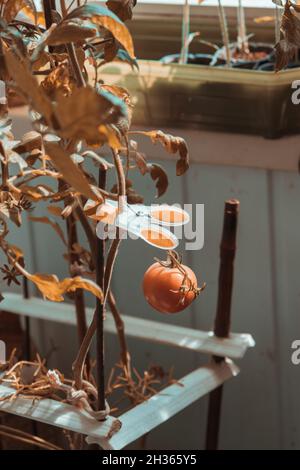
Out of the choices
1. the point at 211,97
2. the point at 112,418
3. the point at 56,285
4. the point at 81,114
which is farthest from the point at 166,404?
the point at 81,114

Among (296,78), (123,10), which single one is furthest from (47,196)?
(296,78)

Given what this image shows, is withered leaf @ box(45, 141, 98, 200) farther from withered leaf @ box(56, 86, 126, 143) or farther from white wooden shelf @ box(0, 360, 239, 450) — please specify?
white wooden shelf @ box(0, 360, 239, 450)

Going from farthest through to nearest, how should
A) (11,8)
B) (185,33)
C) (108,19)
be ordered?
(185,33) → (11,8) → (108,19)

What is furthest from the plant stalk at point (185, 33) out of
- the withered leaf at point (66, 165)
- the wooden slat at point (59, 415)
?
the withered leaf at point (66, 165)

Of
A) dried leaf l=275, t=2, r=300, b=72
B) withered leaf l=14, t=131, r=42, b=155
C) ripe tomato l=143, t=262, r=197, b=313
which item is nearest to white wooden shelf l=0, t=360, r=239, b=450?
ripe tomato l=143, t=262, r=197, b=313

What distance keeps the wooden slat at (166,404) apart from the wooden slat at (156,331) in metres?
0.03

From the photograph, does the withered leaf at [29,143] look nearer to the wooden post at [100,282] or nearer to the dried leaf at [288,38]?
the wooden post at [100,282]

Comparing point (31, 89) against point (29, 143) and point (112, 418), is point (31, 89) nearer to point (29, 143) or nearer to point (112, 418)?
point (29, 143)

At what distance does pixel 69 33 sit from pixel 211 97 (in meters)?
0.55

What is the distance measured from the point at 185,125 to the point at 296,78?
19 centimetres

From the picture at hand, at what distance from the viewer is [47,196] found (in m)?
0.79

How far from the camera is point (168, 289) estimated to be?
0.87 metres

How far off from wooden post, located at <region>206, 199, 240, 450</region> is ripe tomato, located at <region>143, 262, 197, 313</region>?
22 cm

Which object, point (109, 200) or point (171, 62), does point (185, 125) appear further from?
point (109, 200)
